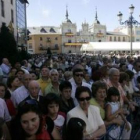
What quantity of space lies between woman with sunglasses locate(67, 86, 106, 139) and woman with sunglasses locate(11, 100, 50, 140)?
90 cm

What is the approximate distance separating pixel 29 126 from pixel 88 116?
→ 4.10ft

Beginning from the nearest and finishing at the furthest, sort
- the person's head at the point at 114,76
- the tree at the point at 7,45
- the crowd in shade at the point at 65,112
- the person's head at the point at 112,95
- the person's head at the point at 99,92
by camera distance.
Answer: the crowd in shade at the point at 65,112
the person's head at the point at 99,92
the person's head at the point at 112,95
the person's head at the point at 114,76
the tree at the point at 7,45

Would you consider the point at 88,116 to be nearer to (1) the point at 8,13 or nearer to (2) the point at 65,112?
(2) the point at 65,112

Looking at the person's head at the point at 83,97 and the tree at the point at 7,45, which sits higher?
the tree at the point at 7,45

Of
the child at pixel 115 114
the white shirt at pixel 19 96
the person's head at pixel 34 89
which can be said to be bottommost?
the child at pixel 115 114

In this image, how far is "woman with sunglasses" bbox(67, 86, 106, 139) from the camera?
13.0 feet

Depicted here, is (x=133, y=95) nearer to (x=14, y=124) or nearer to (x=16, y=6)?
(x=14, y=124)

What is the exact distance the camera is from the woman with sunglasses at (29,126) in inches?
120

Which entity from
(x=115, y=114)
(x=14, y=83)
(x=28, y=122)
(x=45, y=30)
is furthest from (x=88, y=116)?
(x=45, y=30)

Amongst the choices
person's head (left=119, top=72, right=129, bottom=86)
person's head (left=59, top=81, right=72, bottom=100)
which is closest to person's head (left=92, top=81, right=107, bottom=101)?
person's head (left=59, top=81, right=72, bottom=100)

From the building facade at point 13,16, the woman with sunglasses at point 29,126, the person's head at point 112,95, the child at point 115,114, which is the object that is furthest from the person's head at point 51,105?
the building facade at point 13,16

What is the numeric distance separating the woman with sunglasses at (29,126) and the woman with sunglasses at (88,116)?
Result: 2.95 ft

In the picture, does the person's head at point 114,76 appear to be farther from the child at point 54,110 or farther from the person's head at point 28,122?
the person's head at point 28,122

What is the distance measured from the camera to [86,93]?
167 inches
